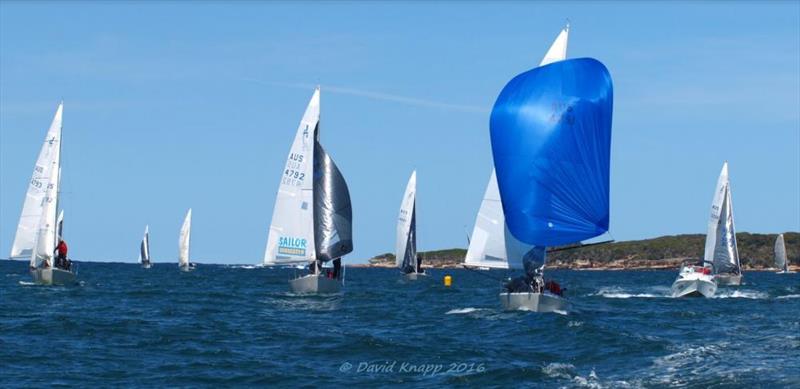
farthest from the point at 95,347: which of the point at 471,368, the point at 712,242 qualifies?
the point at 712,242

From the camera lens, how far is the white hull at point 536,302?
44438 millimetres

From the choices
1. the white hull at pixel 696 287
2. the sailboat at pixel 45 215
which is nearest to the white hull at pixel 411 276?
the white hull at pixel 696 287

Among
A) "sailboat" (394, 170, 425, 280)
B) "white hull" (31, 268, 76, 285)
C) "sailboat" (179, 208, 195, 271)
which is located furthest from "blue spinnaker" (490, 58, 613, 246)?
"sailboat" (179, 208, 195, 271)

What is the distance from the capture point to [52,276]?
62875 millimetres

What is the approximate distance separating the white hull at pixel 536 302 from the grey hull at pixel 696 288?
21.5 meters

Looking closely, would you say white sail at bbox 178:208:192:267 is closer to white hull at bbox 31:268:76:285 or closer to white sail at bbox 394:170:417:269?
white sail at bbox 394:170:417:269

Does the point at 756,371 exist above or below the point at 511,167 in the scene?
below

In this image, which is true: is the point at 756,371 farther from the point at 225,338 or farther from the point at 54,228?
the point at 54,228

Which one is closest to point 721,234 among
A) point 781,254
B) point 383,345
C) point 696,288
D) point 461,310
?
point 696,288

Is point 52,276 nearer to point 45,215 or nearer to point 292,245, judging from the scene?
point 45,215

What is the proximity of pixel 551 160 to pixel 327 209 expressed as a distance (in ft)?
57.8

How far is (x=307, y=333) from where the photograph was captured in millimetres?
37781

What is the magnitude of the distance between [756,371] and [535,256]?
16004 mm

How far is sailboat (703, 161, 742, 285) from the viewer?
85125mm
